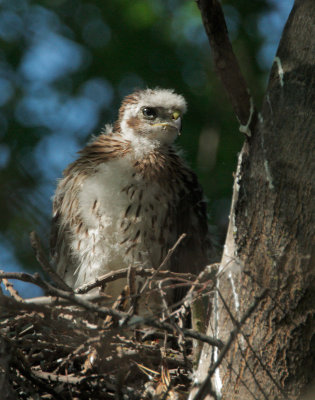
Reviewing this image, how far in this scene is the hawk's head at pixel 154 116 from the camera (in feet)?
13.6

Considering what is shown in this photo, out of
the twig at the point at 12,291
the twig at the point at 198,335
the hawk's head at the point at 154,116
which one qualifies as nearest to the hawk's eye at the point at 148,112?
the hawk's head at the point at 154,116

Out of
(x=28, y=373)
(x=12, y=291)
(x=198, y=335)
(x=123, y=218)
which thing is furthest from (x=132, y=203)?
(x=198, y=335)

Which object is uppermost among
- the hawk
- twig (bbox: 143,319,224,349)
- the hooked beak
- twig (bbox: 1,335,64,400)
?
the hooked beak

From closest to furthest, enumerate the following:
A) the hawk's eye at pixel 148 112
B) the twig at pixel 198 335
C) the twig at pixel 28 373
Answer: the twig at pixel 198 335, the twig at pixel 28 373, the hawk's eye at pixel 148 112

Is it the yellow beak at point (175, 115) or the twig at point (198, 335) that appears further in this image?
the yellow beak at point (175, 115)

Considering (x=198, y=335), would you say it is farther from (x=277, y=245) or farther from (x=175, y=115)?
(x=175, y=115)

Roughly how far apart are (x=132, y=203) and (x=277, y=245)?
5.13 feet

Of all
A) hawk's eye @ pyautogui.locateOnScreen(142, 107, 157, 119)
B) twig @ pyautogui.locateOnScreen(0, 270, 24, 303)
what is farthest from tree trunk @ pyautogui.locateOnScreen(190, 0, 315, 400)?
hawk's eye @ pyautogui.locateOnScreen(142, 107, 157, 119)

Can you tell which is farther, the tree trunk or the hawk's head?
the hawk's head

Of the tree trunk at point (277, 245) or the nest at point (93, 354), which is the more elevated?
the tree trunk at point (277, 245)

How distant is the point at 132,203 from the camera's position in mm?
3740

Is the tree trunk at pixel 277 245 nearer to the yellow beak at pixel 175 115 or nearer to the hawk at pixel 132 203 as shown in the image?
the hawk at pixel 132 203

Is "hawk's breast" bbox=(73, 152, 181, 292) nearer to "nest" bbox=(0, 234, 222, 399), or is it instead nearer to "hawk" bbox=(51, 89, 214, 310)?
"hawk" bbox=(51, 89, 214, 310)

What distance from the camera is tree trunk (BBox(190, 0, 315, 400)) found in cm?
229
